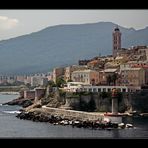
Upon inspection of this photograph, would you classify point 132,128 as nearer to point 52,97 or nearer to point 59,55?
point 52,97

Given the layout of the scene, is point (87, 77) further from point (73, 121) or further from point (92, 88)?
point (73, 121)

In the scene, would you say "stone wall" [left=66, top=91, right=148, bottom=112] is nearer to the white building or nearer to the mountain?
the white building

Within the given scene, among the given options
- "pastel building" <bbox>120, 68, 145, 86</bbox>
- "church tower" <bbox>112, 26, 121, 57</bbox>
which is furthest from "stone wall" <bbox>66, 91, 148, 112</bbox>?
"church tower" <bbox>112, 26, 121, 57</bbox>

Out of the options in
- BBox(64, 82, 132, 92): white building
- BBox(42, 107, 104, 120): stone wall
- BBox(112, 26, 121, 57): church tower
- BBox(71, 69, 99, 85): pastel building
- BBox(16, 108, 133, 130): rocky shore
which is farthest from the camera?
BBox(112, 26, 121, 57): church tower

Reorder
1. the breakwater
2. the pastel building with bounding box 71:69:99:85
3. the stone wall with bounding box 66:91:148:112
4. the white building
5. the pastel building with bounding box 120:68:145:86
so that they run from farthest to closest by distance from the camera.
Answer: the pastel building with bounding box 71:69:99:85
the pastel building with bounding box 120:68:145:86
the white building
the stone wall with bounding box 66:91:148:112
the breakwater
